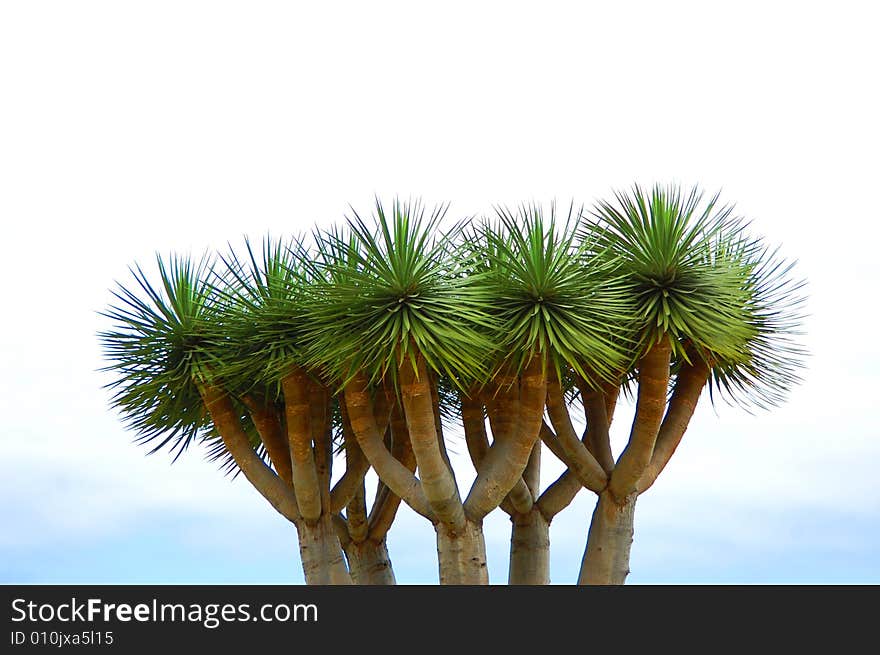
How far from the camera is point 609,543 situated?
11500mm

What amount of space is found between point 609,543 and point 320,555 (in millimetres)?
3183

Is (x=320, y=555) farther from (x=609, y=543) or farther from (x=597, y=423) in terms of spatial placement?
(x=597, y=423)

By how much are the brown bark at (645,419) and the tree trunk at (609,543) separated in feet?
0.50

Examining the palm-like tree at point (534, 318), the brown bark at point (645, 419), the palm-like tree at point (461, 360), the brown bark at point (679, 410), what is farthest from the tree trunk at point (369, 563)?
the brown bark at point (679, 410)

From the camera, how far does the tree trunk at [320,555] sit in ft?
39.3

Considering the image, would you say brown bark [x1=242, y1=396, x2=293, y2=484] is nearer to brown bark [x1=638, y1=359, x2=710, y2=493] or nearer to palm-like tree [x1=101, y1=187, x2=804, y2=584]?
palm-like tree [x1=101, y1=187, x2=804, y2=584]

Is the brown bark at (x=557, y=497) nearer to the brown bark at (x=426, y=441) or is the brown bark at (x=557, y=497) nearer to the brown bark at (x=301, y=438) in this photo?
the brown bark at (x=426, y=441)

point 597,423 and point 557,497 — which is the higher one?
point 597,423

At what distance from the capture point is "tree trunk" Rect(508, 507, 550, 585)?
41.7 ft

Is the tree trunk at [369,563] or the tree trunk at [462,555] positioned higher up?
the tree trunk at [369,563]

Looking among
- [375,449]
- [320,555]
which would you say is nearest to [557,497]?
[375,449]

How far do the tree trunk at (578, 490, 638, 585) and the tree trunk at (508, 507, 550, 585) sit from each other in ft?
3.69
